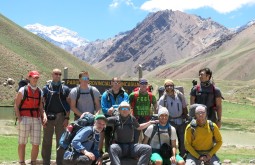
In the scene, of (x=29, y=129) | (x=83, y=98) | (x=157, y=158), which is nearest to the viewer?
(x=157, y=158)

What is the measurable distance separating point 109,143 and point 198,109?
96.4 inches

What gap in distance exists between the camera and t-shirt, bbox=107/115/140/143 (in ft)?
32.2

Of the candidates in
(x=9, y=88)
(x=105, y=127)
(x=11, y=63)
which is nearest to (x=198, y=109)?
(x=105, y=127)

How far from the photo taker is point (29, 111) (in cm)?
1056

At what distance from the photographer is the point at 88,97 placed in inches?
441

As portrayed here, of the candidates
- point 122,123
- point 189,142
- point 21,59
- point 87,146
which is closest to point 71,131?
point 87,146

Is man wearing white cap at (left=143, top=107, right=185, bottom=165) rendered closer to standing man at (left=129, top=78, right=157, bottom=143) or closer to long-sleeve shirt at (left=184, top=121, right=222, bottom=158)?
long-sleeve shirt at (left=184, top=121, right=222, bottom=158)

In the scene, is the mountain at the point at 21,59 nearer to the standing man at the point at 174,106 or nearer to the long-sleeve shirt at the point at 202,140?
the standing man at the point at 174,106

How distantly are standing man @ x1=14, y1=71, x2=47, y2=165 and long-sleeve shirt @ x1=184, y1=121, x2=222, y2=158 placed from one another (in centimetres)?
402

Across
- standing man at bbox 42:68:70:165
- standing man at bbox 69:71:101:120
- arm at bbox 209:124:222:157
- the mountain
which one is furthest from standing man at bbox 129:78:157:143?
the mountain

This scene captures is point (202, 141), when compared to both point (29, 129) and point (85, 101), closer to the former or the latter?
point (85, 101)

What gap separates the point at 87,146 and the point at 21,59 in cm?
8191

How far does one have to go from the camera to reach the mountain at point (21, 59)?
7534 cm

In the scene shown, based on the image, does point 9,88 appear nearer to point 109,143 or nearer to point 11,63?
point 11,63
